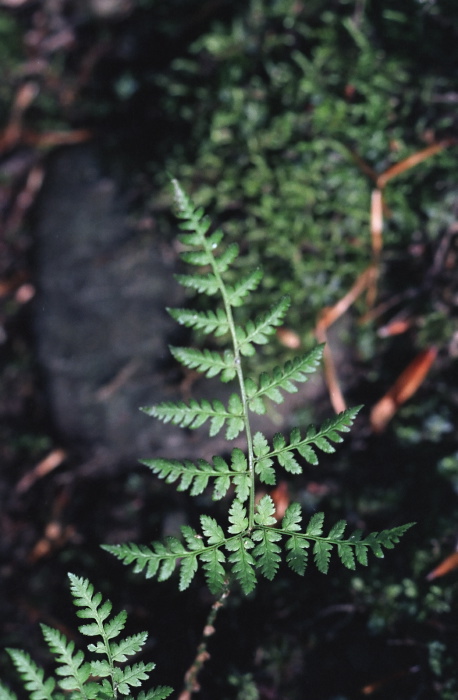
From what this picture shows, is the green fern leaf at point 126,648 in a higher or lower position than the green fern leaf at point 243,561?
lower

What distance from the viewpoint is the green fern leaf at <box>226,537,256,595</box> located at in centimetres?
177

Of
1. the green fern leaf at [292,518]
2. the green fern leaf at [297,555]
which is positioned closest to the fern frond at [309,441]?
the green fern leaf at [292,518]

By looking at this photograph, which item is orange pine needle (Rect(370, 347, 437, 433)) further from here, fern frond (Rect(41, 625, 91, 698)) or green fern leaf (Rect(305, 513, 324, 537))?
fern frond (Rect(41, 625, 91, 698))

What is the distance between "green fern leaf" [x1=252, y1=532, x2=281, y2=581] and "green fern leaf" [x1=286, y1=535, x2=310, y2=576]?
0.14 feet

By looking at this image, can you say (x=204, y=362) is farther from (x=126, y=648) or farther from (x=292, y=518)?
(x=126, y=648)

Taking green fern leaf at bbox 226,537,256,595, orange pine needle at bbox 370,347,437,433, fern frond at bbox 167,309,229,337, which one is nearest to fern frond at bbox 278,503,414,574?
green fern leaf at bbox 226,537,256,595

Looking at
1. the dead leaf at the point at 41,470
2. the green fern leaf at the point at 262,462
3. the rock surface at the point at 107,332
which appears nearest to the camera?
the green fern leaf at the point at 262,462

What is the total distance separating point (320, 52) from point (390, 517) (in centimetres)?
275

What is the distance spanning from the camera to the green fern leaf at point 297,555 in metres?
1.79

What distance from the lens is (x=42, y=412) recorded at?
3945 mm

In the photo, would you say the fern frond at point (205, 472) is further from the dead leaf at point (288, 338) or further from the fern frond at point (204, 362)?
the dead leaf at point (288, 338)

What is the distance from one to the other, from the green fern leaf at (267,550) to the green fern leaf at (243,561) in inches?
1.1

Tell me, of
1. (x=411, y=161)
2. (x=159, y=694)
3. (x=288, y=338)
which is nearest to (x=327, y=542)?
(x=159, y=694)

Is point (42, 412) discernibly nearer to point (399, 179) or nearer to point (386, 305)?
point (386, 305)
